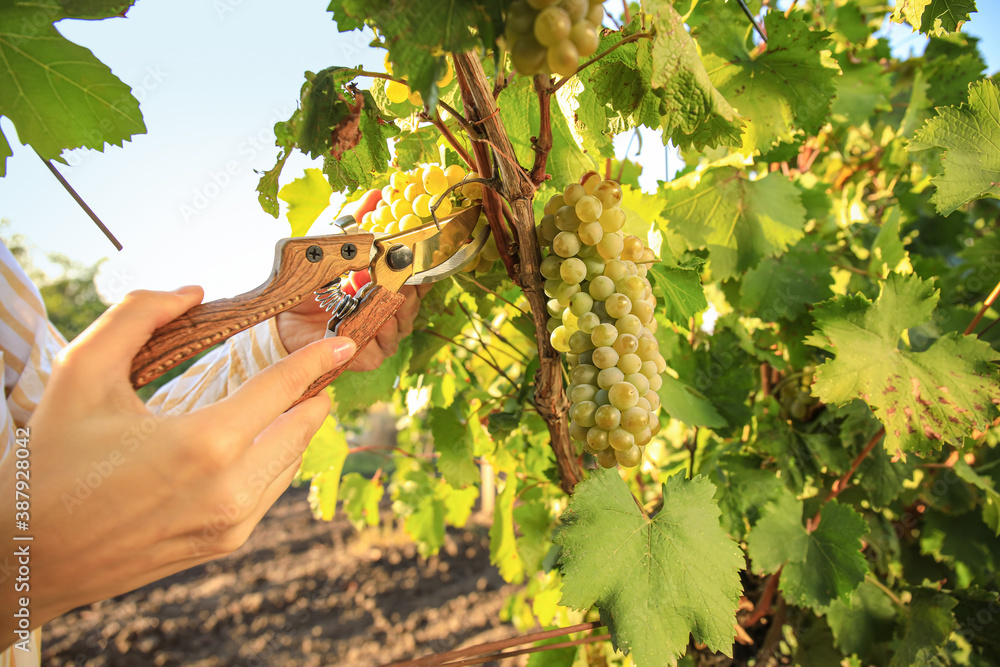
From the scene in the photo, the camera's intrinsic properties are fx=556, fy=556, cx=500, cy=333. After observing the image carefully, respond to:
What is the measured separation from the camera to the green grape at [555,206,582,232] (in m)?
0.74

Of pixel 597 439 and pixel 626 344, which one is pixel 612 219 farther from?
pixel 597 439

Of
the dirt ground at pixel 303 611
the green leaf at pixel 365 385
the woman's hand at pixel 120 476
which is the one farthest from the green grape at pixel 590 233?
the dirt ground at pixel 303 611

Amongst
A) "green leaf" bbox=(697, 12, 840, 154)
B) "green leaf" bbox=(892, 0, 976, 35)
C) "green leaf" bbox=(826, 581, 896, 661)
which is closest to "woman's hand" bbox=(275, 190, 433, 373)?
"green leaf" bbox=(697, 12, 840, 154)

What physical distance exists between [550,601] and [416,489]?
83cm

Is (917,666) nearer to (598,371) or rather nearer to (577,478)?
(577,478)

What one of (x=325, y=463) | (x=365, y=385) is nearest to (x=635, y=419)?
(x=365, y=385)

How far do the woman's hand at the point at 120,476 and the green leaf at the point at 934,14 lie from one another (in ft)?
3.31

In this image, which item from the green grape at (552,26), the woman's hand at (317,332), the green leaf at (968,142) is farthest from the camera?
the woman's hand at (317,332)

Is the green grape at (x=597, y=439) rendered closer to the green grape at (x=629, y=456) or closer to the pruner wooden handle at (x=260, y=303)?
the green grape at (x=629, y=456)

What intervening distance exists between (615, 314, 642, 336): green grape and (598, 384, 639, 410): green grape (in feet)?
0.25

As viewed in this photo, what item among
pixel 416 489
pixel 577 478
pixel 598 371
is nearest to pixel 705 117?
pixel 598 371

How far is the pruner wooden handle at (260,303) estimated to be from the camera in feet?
2.09

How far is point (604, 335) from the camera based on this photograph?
0.73 m

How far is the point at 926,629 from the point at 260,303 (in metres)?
1.42
